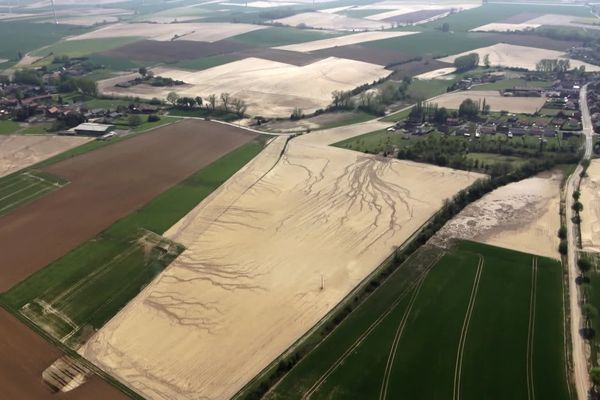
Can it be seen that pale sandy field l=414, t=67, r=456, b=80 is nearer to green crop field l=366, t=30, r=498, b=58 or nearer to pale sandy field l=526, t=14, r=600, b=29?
green crop field l=366, t=30, r=498, b=58

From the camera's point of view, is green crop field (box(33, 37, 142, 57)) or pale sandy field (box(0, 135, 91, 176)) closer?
pale sandy field (box(0, 135, 91, 176))

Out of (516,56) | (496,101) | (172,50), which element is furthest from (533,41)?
(172,50)

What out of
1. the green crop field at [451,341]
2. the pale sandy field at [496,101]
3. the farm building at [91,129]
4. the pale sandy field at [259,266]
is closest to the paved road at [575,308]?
the green crop field at [451,341]

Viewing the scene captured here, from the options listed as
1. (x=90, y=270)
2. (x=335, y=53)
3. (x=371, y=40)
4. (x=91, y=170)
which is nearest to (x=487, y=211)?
(x=90, y=270)

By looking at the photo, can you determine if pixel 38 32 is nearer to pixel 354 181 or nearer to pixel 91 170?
pixel 91 170

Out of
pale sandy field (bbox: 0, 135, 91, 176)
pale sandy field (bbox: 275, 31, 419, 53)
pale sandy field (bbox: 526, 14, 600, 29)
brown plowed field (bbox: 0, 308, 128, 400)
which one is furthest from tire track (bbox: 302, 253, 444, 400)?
pale sandy field (bbox: 526, 14, 600, 29)

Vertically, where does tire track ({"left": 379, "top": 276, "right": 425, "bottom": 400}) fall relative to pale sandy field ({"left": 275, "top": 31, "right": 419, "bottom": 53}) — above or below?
below
